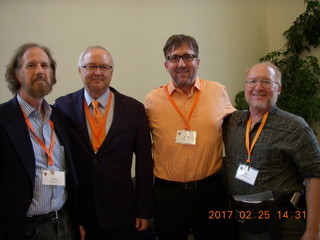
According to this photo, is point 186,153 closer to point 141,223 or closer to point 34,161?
point 141,223

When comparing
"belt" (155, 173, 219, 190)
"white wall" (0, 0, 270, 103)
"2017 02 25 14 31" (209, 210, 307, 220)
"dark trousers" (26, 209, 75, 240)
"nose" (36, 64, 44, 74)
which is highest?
"white wall" (0, 0, 270, 103)

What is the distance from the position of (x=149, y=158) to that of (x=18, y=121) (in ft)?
2.81

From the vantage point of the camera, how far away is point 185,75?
1929 millimetres

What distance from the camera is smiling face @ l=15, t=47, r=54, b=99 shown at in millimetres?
1529

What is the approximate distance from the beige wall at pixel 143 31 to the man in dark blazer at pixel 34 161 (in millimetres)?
1246

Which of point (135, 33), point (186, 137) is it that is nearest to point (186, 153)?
point (186, 137)

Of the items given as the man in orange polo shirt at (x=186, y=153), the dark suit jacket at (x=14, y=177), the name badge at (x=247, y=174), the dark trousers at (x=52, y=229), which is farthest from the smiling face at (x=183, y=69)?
the dark trousers at (x=52, y=229)

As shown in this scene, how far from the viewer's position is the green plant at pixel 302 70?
4.24m

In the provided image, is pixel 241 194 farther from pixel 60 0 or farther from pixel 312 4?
pixel 312 4

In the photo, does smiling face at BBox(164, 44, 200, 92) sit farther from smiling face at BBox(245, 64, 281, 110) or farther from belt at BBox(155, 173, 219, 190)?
belt at BBox(155, 173, 219, 190)

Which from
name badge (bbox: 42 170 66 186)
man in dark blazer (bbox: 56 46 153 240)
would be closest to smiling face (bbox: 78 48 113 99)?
man in dark blazer (bbox: 56 46 153 240)

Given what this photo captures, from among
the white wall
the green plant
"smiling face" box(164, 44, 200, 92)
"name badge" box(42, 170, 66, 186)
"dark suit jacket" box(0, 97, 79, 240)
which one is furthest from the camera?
the green plant

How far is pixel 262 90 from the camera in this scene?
67.9 inches

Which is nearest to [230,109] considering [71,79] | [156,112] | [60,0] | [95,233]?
[156,112]
